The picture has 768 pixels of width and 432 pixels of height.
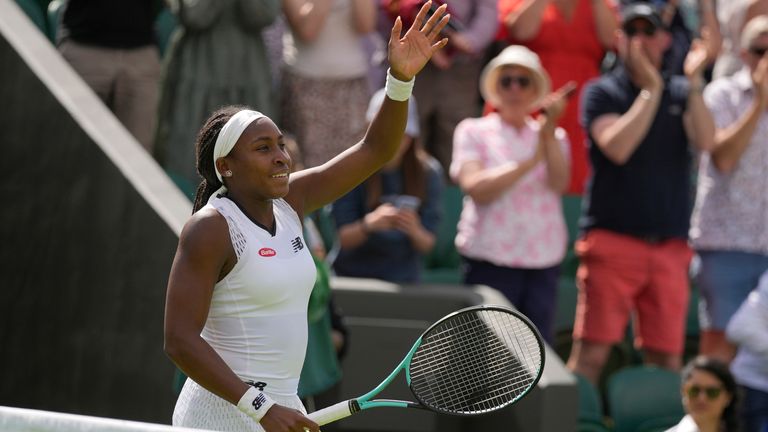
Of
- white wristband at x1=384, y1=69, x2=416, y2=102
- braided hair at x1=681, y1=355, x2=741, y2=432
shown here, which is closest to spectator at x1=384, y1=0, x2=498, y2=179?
braided hair at x1=681, y1=355, x2=741, y2=432

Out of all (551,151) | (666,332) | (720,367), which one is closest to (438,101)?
(551,151)

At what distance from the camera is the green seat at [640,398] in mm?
7910

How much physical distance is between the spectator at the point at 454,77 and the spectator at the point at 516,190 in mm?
975

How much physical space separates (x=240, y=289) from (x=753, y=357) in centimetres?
417

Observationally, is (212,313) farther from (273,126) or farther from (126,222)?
(126,222)

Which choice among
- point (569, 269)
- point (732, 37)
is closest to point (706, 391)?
point (569, 269)

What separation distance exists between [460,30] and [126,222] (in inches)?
116

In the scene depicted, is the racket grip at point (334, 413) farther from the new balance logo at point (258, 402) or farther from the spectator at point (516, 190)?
the spectator at point (516, 190)

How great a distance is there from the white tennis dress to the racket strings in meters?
0.37

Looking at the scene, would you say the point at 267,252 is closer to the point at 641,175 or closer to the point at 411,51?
the point at 411,51

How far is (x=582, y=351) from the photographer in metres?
8.17

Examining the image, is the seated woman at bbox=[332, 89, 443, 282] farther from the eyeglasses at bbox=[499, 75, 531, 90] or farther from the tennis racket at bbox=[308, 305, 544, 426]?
the tennis racket at bbox=[308, 305, 544, 426]

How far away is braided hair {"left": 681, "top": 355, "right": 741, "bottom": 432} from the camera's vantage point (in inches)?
278

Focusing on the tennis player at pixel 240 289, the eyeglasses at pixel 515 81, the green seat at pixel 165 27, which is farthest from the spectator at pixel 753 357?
the tennis player at pixel 240 289
